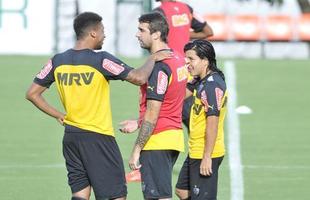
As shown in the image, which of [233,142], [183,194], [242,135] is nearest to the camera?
[183,194]

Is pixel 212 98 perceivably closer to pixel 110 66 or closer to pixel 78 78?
pixel 110 66

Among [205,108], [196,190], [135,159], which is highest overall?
[205,108]

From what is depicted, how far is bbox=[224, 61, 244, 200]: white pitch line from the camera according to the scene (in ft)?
40.5

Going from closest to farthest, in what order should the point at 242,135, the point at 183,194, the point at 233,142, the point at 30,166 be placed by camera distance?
1. the point at 183,194
2. the point at 30,166
3. the point at 233,142
4. the point at 242,135

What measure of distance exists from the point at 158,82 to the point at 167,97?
223 millimetres

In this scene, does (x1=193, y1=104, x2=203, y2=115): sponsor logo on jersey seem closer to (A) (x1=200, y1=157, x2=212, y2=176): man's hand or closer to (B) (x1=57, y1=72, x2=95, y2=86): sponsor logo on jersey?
(A) (x1=200, y1=157, x2=212, y2=176): man's hand

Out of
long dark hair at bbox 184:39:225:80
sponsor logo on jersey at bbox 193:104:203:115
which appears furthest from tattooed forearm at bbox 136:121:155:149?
long dark hair at bbox 184:39:225:80

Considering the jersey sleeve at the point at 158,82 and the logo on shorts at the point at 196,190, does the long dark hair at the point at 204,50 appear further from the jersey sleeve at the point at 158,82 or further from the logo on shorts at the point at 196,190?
the logo on shorts at the point at 196,190

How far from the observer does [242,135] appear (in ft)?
51.7

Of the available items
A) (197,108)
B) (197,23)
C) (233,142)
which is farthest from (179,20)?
(197,108)

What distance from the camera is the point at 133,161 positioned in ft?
29.2

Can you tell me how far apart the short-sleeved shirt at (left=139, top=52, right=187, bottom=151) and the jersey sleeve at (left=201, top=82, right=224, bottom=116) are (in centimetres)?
24

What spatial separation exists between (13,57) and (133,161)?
13.8m

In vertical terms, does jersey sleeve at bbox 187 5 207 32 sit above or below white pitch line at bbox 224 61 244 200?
above
